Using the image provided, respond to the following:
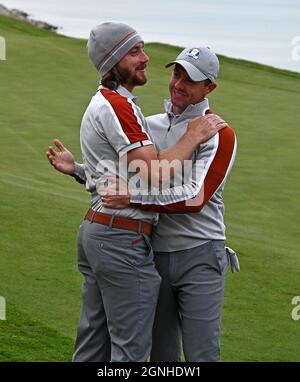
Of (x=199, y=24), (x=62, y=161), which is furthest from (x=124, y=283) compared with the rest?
(x=199, y=24)

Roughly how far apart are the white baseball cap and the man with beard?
18 cm

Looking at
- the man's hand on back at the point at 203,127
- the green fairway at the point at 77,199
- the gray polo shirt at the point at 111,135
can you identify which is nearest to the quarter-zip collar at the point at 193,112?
the man's hand on back at the point at 203,127

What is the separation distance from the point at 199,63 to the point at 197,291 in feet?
2.97

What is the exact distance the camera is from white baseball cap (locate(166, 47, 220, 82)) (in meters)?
4.28

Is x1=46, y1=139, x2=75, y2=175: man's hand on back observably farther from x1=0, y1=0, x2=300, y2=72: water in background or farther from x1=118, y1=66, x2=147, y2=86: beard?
x1=0, y1=0, x2=300, y2=72: water in background

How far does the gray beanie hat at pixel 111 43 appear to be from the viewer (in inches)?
163

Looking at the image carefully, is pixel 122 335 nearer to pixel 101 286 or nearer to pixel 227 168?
pixel 101 286

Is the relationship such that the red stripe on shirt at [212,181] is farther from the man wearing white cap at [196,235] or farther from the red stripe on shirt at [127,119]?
the red stripe on shirt at [127,119]

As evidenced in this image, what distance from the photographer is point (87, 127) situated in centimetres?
414
